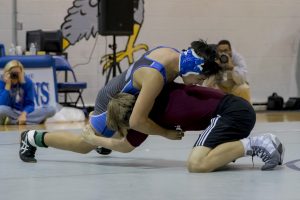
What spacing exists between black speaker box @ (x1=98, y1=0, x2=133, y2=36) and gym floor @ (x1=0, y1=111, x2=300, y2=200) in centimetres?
395

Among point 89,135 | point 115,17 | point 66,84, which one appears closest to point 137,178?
point 89,135

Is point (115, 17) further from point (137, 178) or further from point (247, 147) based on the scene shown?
point (137, 178)

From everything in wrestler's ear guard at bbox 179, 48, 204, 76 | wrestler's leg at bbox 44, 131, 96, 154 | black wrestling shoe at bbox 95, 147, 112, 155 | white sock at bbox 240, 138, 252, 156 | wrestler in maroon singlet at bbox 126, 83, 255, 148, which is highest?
wrestler's ear guard at bbox 179, 48, 204, 76

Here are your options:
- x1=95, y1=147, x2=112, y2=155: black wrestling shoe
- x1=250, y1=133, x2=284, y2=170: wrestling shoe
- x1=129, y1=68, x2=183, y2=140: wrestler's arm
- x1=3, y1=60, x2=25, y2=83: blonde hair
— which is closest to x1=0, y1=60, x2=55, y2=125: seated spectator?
x1=3, y1=60, x2=25, y2=83: blonde hair

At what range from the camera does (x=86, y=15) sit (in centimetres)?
941

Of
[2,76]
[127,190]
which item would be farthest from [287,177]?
[2,76]

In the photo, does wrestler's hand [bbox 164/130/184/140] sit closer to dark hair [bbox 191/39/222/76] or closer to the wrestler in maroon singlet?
the wrestler in maroon singlet

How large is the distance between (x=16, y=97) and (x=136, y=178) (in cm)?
415

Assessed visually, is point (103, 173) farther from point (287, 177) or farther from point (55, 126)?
point (55, 126)

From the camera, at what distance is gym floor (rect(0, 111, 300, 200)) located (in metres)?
2.88

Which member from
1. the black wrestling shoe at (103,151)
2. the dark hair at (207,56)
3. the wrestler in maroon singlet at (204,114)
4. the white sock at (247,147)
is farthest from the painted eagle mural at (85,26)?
the white sock at (247,147)

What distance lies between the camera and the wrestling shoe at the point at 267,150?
11.6ft

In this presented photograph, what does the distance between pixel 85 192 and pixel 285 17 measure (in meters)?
8.16

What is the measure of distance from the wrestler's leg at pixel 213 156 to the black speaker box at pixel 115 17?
510cm
